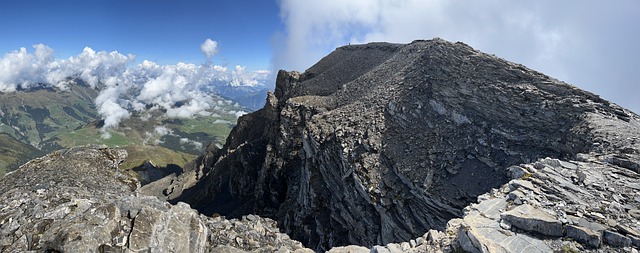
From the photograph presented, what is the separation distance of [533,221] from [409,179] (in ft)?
66.5

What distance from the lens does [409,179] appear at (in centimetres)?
3619

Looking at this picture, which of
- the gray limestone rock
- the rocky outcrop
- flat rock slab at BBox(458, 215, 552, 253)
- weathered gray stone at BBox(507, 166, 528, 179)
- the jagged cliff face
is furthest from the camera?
the jagged cliff face

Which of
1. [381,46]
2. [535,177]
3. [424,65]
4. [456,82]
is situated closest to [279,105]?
[381,46]

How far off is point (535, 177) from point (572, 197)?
119 inches

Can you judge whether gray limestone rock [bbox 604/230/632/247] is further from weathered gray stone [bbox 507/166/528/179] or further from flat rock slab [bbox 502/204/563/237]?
weathered gray stone [bbox 507/166/528/179]

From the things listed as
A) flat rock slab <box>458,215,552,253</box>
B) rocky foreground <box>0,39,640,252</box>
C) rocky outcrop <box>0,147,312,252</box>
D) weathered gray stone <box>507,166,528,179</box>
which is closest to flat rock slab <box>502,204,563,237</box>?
rocky foreground <box>0,39,640,252</box>

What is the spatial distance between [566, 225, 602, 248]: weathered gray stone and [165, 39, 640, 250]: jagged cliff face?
12295 mm

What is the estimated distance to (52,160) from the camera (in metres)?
37.8

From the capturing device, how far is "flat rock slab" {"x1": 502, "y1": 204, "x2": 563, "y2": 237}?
615 inches

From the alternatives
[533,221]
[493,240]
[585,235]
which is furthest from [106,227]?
[585,235]

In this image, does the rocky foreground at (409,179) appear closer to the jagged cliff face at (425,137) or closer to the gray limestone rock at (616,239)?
the gray limestone rock at (616,239)

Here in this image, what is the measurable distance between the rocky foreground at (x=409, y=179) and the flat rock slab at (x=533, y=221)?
6 centimetres

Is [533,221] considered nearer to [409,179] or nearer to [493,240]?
[493,240]

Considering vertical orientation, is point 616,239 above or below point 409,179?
below
